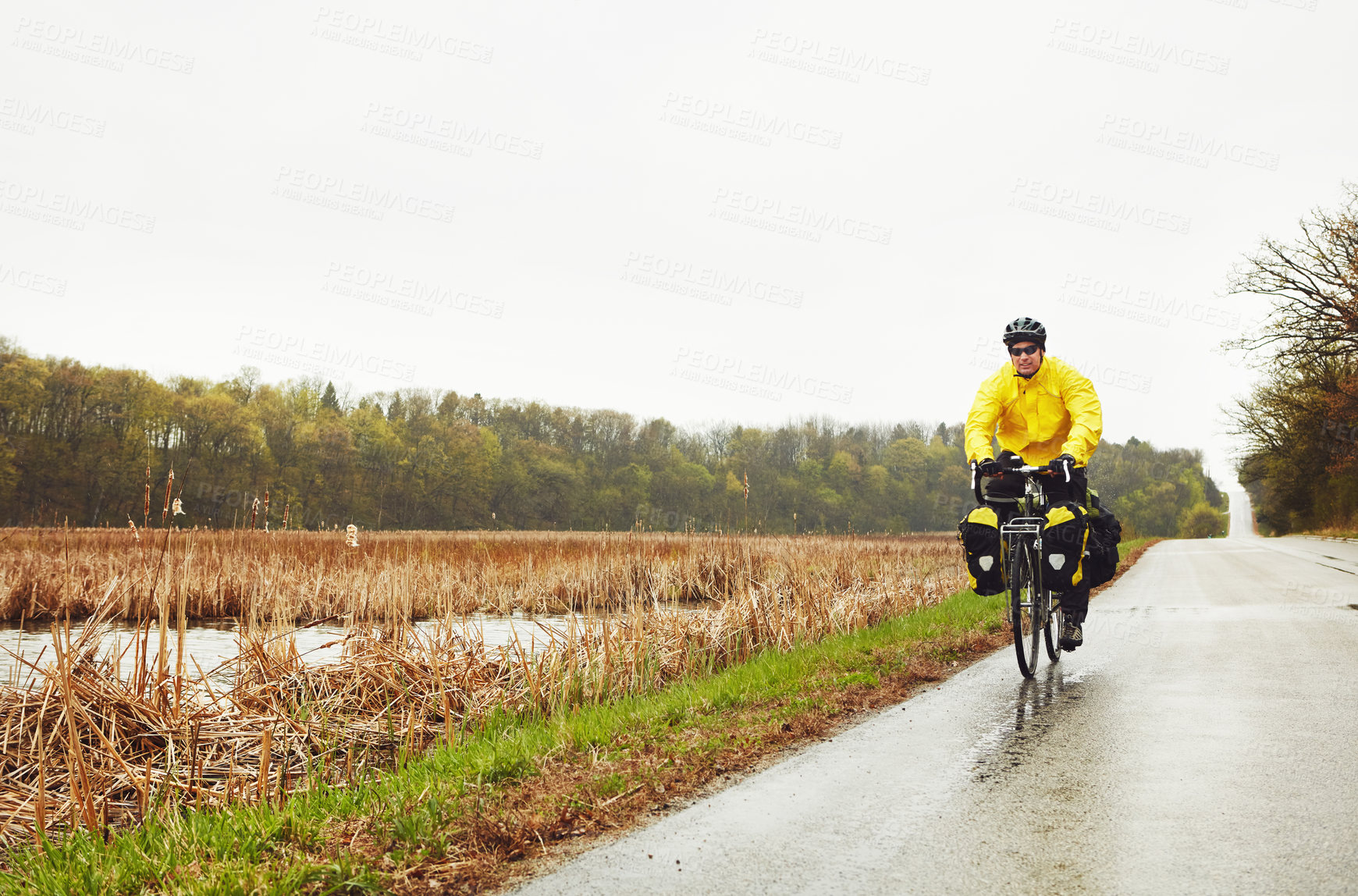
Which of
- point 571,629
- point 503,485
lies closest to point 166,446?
point 503,485

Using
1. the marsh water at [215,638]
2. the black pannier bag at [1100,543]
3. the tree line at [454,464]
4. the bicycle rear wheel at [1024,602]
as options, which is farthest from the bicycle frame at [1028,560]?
the tree line at [454,464]

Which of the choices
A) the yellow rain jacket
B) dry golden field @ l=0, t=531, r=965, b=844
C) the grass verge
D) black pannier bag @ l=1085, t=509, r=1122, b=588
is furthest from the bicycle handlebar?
dry golden field @ l=0, t=531, r=965, b=844

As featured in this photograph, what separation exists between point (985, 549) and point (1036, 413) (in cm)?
118

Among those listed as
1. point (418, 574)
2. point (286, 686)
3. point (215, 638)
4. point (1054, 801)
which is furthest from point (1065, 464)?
point (215, 638)

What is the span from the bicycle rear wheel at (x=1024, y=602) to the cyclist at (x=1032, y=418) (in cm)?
37

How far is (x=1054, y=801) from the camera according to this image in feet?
11.7

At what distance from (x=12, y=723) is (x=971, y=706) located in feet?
18.8

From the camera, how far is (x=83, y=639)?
4.94m

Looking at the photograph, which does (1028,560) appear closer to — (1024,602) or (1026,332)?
(1024,602)

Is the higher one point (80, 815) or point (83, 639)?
point (83, 639)

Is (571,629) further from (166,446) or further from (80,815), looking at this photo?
(166,446)

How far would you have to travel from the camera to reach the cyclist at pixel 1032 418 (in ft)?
21.2

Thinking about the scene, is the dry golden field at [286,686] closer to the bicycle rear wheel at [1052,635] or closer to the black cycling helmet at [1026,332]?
the bicycle rear wheel at [1052,635]

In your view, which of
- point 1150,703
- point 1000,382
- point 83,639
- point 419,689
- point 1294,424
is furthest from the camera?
point 1294,424
